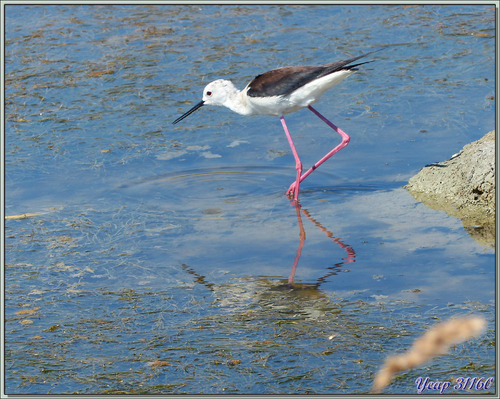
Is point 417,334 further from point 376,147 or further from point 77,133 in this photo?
point 77,133

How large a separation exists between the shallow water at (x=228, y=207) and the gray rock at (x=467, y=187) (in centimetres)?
14

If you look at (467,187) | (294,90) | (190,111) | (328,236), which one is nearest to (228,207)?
(328,236)

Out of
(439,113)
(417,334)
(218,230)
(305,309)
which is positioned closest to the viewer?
(417,334)

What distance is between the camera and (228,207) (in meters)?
6.19

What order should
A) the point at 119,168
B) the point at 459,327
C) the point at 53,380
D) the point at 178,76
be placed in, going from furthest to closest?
the point at 178,76 → the point at 119,168 → the point at 53,380 → the point at 459,327

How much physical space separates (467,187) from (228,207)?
74.8 inches

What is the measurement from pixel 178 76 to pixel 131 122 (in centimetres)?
138

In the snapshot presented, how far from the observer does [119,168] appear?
7031mm

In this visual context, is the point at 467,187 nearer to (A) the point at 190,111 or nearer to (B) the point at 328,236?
(B) the point at 328,236

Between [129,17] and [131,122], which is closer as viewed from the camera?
[131,122]

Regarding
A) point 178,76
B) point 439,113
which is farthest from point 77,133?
point 439,113

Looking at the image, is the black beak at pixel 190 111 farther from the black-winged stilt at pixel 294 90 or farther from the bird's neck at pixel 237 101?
the black-winged stilt at pixel 294 90

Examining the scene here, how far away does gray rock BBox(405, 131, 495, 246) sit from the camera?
5.60 meters

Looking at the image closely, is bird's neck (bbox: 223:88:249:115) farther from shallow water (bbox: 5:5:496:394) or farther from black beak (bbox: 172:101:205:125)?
shallow water (bbox: 5:5:496:394)
